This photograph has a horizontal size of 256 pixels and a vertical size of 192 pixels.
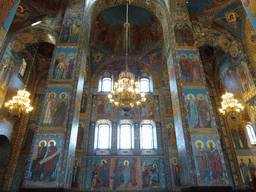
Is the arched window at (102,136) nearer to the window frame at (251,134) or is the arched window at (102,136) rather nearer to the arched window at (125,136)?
the arched window at (125,136)

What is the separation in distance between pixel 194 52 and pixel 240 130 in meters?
7.05

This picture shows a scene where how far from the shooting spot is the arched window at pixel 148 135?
1181cm

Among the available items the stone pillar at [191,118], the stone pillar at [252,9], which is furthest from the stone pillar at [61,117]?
the stone pillar at [252,9]

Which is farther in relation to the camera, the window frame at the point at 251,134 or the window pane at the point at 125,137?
the window frame at the point at 251,134

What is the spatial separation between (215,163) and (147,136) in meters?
5.75

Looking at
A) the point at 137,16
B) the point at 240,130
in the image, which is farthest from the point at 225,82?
the point at 137,16

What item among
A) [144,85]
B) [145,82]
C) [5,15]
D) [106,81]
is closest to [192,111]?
[144,85]

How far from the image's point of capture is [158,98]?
42.9 feet

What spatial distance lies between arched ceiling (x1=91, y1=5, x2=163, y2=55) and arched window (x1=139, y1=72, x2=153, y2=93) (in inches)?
73.2

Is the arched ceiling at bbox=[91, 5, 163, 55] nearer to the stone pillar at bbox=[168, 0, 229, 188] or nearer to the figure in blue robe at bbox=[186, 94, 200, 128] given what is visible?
the stone pillar at bbox=[168, 0, 229, 188]

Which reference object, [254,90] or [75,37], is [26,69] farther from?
[254,90]

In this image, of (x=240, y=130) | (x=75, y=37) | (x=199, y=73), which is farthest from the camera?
(x=240, y=130)

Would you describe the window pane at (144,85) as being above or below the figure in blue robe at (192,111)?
above

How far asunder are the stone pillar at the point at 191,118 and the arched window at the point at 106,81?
578 cm
